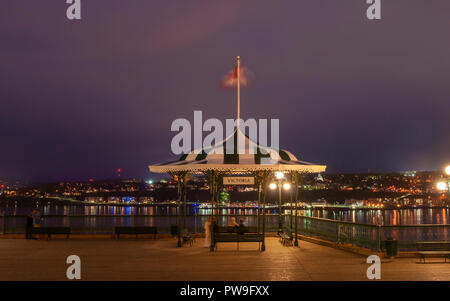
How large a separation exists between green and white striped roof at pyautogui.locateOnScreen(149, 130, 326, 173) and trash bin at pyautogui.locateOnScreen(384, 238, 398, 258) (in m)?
4.26

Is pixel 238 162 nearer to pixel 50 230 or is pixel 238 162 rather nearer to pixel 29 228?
pixel 50 230

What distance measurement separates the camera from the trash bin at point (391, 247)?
14.0m

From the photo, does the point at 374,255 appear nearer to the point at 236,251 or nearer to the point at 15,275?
the point at 236,251

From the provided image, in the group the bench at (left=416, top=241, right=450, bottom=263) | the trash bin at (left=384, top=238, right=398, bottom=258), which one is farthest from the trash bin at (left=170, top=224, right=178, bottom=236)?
the bench at (left=416, top=241, right=450, bottom=263)

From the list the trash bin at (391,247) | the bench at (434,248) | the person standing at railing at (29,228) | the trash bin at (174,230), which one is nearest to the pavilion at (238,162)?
the trash bin at (174,230)

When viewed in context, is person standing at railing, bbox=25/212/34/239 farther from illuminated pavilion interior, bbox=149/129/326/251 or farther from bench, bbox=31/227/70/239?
illuminated pavilion interior, bbox=149/129/326/251

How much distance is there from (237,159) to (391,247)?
5.71 metres

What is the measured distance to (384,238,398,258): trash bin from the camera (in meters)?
14.0

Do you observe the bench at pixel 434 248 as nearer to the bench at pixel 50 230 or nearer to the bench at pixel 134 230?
the bench at pixel 134 230

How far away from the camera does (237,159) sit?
1647cm
